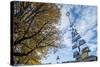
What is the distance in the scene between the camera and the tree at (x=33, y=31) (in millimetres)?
2191

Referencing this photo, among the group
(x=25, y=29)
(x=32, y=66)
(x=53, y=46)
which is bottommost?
(x=32, y=66)

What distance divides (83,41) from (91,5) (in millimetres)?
400

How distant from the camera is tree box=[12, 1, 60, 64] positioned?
219 cm

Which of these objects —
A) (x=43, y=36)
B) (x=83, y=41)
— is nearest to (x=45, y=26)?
(x=43, y=36)

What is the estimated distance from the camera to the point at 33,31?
7.36 ft

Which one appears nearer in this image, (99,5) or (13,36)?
(13,36)

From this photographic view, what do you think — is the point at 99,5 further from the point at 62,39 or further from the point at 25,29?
the point at 25,29

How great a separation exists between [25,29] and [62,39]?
40 centimetres

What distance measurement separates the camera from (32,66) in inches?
88.1

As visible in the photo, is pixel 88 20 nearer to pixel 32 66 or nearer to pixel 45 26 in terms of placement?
pixel 45 26
